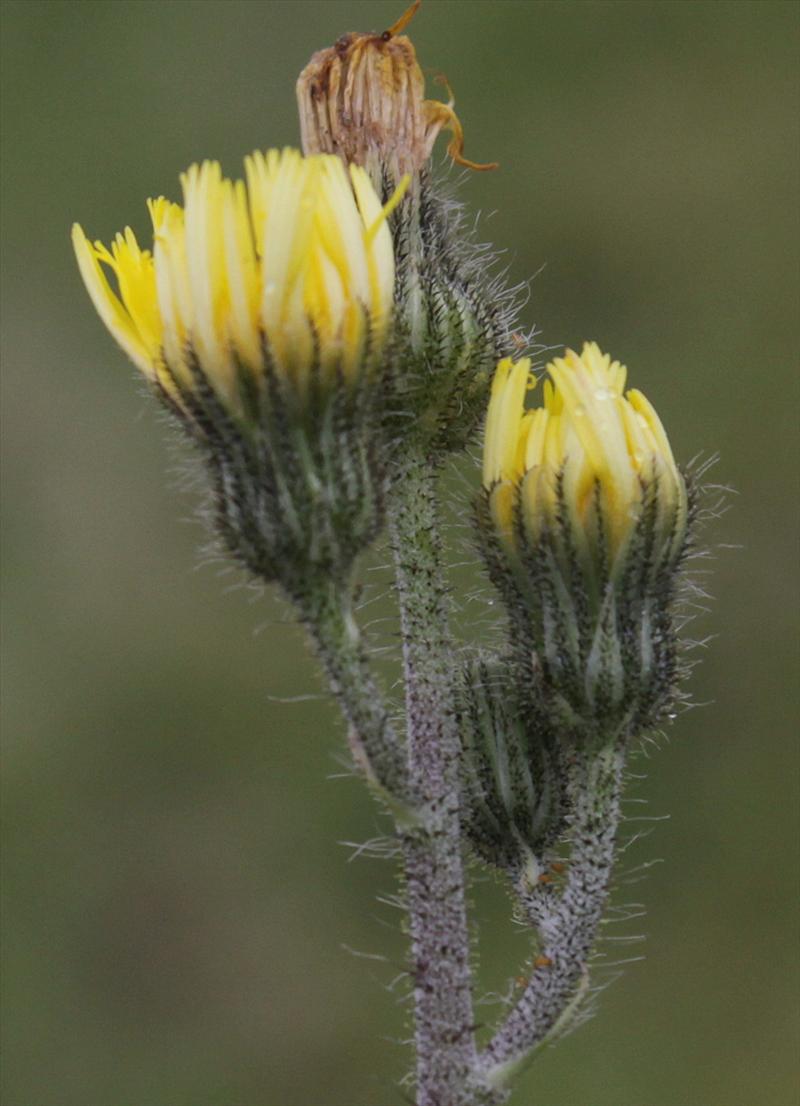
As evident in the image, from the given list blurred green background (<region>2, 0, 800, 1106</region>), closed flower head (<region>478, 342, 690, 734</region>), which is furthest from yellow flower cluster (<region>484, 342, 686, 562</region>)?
blurred green background (<region>2, 0, 800, 1106</region>)

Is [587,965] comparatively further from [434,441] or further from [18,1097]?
[18,1097]

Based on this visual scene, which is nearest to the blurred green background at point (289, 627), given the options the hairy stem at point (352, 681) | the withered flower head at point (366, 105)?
the withered flower head at point (366, 105)

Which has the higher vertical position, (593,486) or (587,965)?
(593,486)

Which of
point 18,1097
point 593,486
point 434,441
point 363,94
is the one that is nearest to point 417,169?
point 363,94

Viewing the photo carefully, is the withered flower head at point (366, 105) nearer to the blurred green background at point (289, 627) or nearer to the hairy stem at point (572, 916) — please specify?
the hairy stem at point (572, 916)

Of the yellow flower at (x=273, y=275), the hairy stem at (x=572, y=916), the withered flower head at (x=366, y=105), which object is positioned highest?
the withered flower head at (x=366, y=105)

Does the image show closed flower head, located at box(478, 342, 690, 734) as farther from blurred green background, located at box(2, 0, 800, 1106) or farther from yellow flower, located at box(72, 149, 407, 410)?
blurred green background, located at box(2, 0, 800, 1106)

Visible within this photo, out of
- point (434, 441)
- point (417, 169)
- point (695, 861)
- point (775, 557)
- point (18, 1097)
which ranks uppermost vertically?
point (775, 557)
